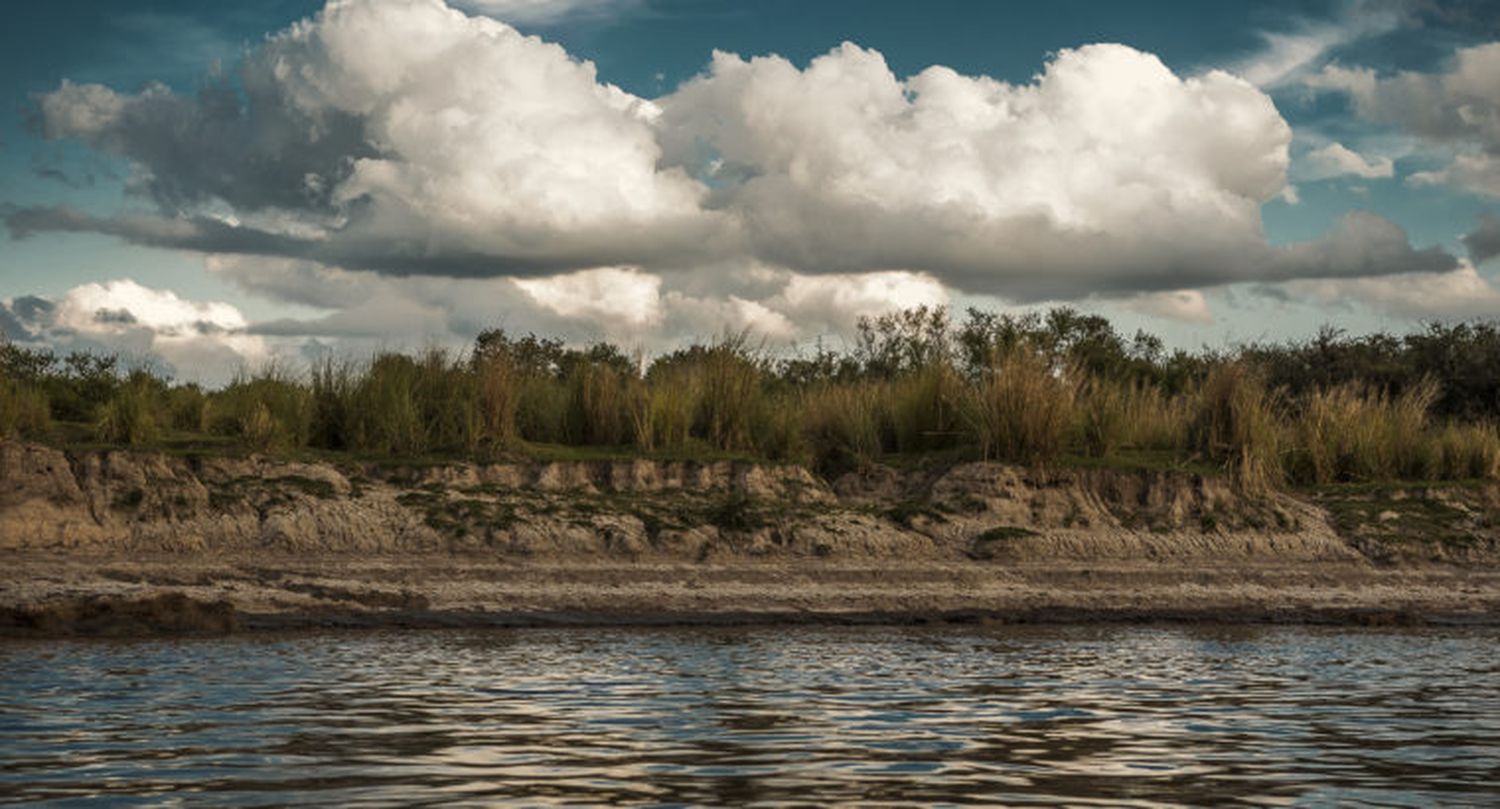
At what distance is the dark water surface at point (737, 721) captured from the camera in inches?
293

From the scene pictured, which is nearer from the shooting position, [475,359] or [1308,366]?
[475,359]

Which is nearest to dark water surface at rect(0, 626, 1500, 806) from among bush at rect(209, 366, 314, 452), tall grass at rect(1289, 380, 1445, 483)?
bush at rect(209, 366, 314, 452)

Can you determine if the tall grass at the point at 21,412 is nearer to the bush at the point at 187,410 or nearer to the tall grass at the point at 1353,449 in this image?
the bush at the point at 187,410

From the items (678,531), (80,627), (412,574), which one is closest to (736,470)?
(678,531)

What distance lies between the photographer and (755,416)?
2247 centimetres

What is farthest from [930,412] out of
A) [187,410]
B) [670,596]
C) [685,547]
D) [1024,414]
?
[187,410]

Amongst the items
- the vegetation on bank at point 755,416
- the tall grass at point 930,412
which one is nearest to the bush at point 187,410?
the vegetation on bank at point 755,416

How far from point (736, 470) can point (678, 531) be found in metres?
2.39

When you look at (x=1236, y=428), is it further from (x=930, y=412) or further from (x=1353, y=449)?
(x=930, y=412)

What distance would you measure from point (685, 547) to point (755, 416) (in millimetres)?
4453

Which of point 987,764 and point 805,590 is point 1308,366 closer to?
point 805,590

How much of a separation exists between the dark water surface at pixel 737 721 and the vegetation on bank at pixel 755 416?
6645 millimetres

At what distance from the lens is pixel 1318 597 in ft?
59.6

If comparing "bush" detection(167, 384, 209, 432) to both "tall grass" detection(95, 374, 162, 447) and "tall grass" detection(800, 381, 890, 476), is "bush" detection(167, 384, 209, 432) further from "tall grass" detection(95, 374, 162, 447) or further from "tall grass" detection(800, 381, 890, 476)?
"tall grass" detection(800, 381, 890, 476)
